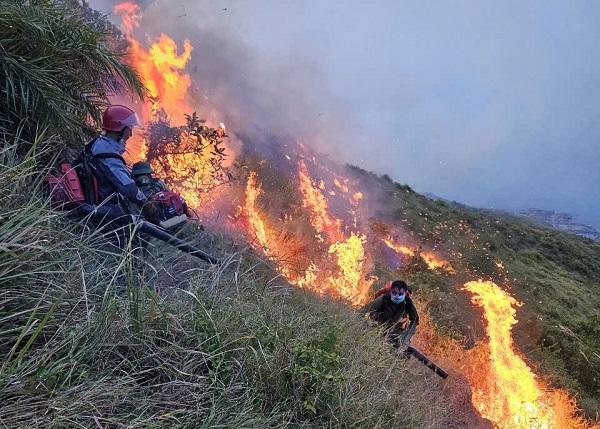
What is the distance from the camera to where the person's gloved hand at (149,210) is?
12.3 ft

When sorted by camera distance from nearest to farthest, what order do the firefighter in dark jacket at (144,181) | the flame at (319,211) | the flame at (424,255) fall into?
the firefighter in dark jacket at (144,181)
the flame at (319,211)
the flame at (424,255)

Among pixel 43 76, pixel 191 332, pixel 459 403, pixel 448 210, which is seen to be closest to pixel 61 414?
pixel 191 332

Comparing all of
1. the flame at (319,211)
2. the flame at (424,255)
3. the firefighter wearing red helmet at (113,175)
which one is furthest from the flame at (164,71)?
the flame at (424,255)

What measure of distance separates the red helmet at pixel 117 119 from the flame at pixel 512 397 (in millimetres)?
8187

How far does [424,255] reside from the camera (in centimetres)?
2125

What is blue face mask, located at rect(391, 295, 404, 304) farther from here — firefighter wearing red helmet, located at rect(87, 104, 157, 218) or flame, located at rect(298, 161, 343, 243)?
flame, located at rect(298, 161, 343, 243)

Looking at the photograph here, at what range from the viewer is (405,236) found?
2445cm

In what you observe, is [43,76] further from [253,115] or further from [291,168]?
[253,115]

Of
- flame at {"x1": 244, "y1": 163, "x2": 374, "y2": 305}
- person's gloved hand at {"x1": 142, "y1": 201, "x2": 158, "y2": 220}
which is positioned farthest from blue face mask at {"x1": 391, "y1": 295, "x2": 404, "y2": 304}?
person's gloved hand at {"x1": 142, "y1": 201, "x2": 158, "y2": 220}

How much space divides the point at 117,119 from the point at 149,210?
3.64 ft

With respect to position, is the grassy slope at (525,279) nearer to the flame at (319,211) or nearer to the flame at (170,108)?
the flame at (319,211)

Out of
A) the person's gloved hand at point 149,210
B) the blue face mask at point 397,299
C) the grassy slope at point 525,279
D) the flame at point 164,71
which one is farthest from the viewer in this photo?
the grassy slope at point 525,279

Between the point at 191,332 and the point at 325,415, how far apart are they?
40.1 inches

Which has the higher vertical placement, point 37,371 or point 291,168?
point 291,168
